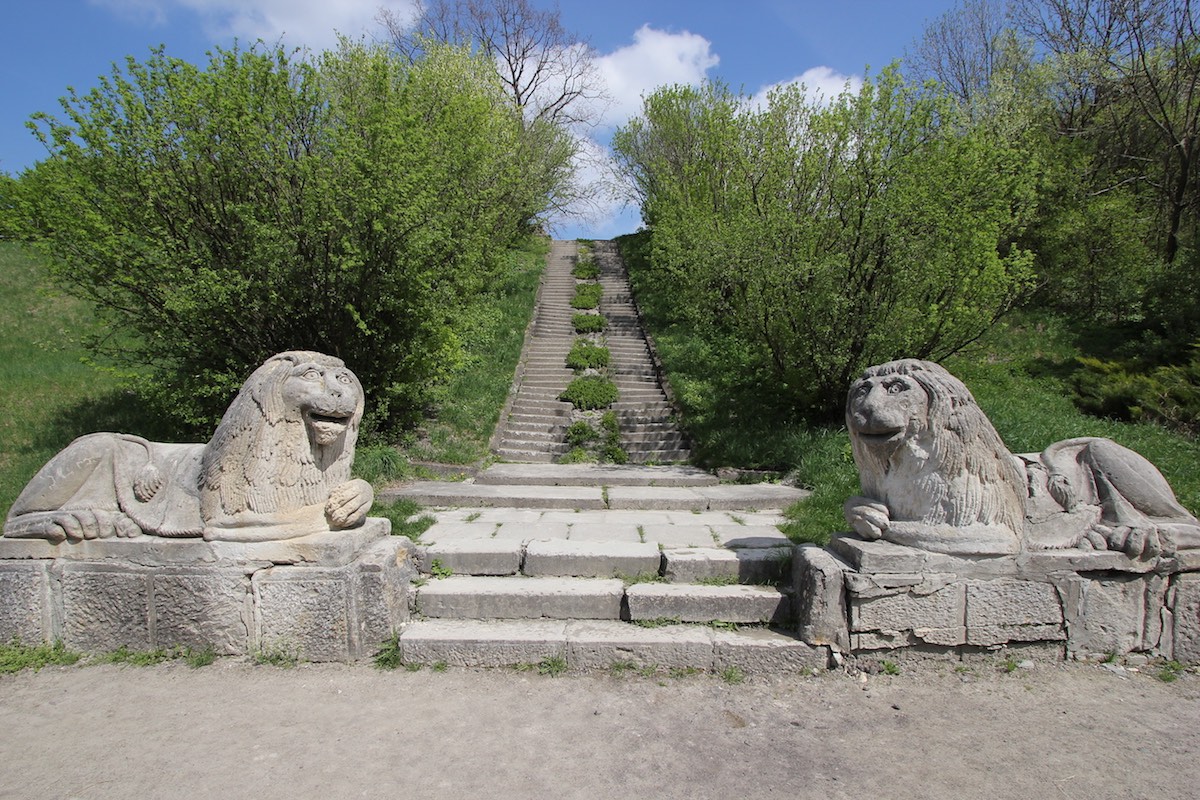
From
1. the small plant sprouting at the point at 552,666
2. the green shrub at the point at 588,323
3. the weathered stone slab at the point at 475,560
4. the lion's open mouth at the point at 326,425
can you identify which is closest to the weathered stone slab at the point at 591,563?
the weathered stone slab at the point at 475,560

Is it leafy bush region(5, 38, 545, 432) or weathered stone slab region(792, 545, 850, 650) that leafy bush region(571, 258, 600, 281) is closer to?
leafy bush region(5, 38, 545, 432)

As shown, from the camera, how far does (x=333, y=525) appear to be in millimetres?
4199

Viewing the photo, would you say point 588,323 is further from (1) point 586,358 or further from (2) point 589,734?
(2) point 589,734

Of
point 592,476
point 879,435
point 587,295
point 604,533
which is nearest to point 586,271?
point 587,295

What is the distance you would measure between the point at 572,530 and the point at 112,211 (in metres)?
6.65

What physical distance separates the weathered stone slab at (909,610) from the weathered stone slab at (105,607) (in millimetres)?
4561

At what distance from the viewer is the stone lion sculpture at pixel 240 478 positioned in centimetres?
397

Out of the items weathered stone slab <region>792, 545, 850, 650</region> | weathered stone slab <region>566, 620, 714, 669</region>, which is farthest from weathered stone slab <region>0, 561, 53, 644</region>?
weathered stone slab <region>792, 545, 850, 650</region>

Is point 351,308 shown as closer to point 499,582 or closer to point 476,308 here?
point 476,308

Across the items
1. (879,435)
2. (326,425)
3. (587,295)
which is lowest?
(879,435)

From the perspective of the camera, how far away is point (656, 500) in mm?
7254

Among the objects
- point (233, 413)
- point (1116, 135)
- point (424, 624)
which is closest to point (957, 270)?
point (424, 624)

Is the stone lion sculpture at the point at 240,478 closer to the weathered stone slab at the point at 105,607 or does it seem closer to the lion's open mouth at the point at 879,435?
the weathered stone slab at the point at 105,607

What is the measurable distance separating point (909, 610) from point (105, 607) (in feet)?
16.9
